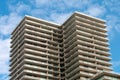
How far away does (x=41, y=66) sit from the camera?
568 ft

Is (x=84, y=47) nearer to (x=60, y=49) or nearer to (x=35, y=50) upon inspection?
(x=60, y=49)

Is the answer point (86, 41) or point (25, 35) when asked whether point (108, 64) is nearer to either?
point (86, 41)

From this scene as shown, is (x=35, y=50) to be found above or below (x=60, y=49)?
below

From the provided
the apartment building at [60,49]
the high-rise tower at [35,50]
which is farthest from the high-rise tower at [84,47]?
the high-rise tower at [35,50]

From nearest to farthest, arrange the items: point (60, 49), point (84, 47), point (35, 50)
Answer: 1. point (84, 47)
2. point (35, 50)
3. point (60, 49)

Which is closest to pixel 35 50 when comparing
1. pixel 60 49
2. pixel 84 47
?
pixel 60 49

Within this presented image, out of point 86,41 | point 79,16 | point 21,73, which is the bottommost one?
point 21,73

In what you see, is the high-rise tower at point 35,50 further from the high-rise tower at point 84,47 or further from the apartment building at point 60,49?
the high-rise tower at point 84,47

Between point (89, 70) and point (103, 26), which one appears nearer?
point (89, 70)

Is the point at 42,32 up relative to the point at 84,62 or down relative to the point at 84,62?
up

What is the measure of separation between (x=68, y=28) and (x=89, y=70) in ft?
96.6

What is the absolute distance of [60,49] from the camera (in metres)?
187

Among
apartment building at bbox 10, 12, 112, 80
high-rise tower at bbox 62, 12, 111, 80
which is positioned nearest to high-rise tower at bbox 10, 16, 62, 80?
apartment building at bbox 10, 12, 112, 80

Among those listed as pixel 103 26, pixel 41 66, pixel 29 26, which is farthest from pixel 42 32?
pixel 103 26
